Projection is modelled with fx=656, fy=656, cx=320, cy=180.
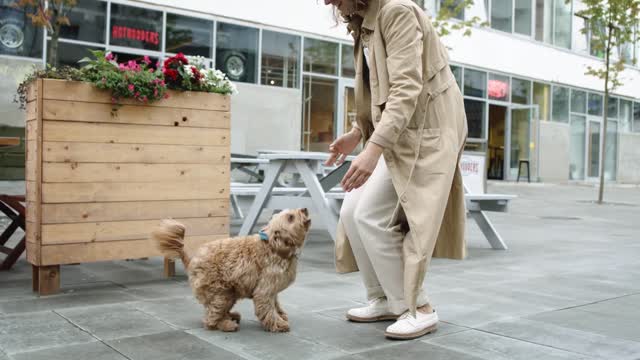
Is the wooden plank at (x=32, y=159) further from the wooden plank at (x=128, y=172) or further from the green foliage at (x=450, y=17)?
the green foliage at (x=450, y=17)

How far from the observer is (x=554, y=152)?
2453cm

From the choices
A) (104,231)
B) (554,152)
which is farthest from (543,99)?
(104,231)

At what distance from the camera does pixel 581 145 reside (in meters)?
26.0

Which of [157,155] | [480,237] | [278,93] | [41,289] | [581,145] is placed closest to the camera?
[41,289]

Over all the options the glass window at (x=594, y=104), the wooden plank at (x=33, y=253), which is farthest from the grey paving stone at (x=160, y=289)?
the glass window at (x=594, y=104)

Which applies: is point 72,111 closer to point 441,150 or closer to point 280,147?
point 441,150

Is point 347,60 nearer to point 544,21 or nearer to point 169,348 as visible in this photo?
point 544,21

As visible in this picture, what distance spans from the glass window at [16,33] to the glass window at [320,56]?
6.51m

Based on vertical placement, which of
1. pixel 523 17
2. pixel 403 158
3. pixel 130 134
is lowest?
pixel 403 158

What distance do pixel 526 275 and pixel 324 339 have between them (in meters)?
2.53

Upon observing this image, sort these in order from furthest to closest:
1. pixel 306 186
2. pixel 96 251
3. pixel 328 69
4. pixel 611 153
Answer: pixel 611 153, pixel 328 69, pixel 306 186, pixel 96 251

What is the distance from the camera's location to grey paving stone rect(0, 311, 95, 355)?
9.55 ft

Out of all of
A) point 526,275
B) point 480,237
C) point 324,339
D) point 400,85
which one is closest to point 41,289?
point 324,339

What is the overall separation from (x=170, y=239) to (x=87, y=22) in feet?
34.9
